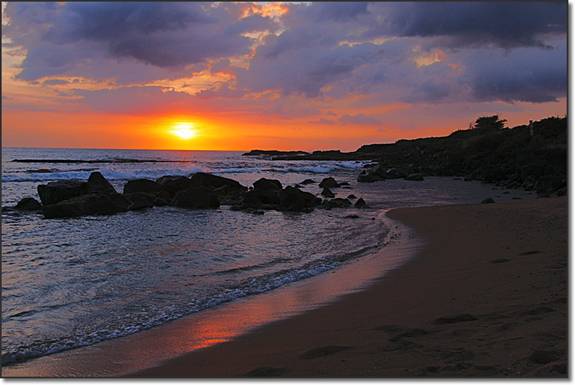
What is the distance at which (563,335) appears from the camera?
452 cm

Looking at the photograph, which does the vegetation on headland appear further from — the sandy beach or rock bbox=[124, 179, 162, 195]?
rock bbox=[124, 179, 162, 195]

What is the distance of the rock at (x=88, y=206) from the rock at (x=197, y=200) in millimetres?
2301

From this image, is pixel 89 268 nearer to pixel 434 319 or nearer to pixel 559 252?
pixel 434 319

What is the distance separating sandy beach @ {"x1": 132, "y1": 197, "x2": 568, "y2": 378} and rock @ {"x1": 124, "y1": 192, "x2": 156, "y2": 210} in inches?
522

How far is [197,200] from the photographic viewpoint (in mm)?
20781

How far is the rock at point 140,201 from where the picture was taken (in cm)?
1970

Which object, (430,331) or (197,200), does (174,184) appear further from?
(430,331)

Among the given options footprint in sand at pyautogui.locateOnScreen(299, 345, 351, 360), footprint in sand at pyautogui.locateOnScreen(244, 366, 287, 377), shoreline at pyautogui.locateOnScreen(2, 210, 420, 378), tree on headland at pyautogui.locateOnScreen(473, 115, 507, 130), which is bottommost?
shoreline at pyautogui.locateOnScreen(2, 210, 420, 378)

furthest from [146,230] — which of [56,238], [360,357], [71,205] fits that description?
[360,357]

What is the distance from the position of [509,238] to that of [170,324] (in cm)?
855

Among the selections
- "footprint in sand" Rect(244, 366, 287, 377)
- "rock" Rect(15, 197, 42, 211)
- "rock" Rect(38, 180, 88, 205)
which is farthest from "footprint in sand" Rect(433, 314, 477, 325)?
"rock" Rect(38, 180, 88, 205)

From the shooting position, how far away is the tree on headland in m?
63.8

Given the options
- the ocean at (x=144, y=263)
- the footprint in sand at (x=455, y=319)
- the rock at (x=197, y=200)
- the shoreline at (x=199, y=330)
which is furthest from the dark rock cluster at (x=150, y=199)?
the footprint in sand at (x=455, y=319)

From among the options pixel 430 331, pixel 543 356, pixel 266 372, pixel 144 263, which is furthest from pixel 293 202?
pixel 543 356
